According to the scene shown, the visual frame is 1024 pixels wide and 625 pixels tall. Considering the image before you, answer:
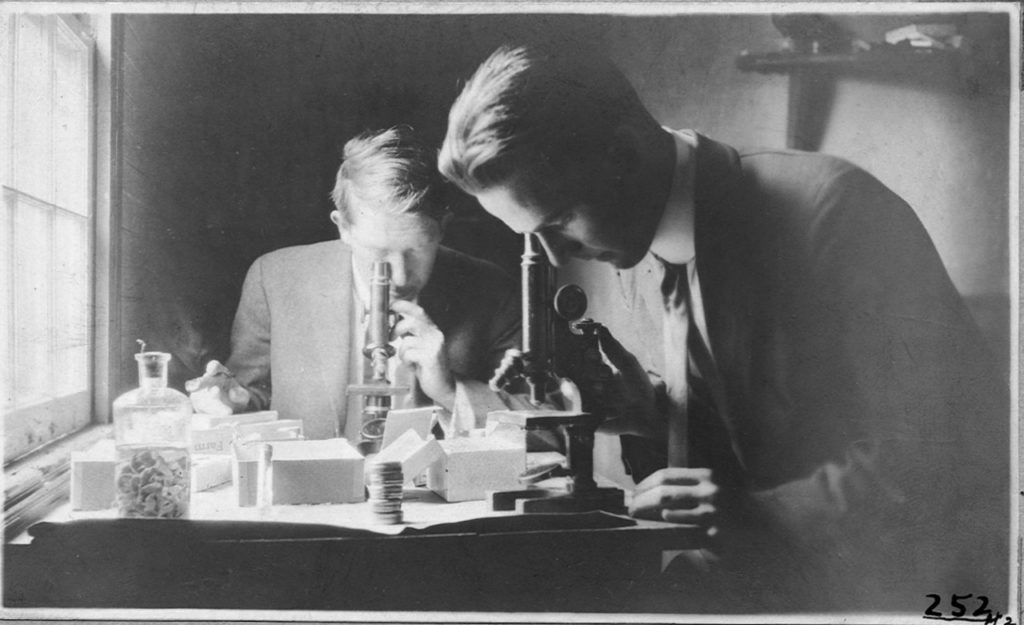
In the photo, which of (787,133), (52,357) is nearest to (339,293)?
(52,357)

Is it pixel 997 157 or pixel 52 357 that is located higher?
pixel 997 157

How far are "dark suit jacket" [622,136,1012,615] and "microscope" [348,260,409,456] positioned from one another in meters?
0.84

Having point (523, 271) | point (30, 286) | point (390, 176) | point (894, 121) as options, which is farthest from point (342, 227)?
point (894, 121)

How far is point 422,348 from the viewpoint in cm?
250

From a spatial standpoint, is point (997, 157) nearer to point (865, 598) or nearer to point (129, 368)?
point (865, 598)

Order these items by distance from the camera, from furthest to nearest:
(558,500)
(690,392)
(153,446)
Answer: (690,392)
(558,500)
(153,446)

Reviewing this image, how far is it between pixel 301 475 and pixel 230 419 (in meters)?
0.30

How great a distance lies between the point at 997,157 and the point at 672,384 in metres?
1.09

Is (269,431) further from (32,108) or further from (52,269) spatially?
(32,108)

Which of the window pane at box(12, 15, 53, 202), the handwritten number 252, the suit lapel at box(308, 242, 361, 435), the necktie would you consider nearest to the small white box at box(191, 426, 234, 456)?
the suit lapel at box(308, 242, 361, 435)

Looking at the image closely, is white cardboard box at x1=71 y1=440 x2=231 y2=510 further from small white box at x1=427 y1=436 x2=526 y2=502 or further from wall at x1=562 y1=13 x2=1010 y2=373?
wall at x1=562 y1=13 x2=1010 y2=373

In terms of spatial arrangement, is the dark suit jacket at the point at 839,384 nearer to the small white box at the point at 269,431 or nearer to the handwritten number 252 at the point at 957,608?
the handwritten number 252 at the point at 957,608

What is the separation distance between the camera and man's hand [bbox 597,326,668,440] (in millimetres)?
2477

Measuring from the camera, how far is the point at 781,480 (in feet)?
8.19
